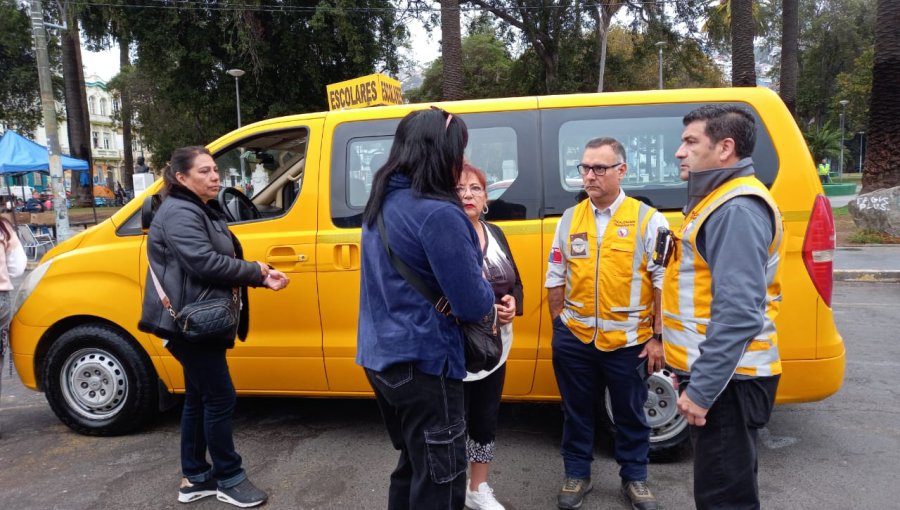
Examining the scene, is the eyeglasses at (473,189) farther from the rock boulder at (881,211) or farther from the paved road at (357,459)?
the rock boulder at (881,211)

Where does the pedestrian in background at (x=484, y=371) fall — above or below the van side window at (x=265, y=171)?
below

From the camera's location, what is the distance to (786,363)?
3.22 metres

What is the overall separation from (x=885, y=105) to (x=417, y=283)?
14.9 metres

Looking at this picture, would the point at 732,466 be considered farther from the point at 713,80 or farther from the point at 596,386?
the point at 713,80

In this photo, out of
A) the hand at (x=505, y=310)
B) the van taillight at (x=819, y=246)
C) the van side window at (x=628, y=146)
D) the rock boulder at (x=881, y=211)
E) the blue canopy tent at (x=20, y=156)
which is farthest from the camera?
the blue canopy tent at (x=20, y=156)

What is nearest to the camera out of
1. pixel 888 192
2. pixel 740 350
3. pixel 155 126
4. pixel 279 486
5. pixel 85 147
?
pixel 740 350

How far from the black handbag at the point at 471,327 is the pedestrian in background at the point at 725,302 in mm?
652

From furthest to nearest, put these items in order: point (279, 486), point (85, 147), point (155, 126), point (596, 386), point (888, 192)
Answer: point (155, 126), point (85, 147), point (888, 192), point (279, 486), point (596, 386)

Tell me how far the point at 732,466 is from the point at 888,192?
1290 centimetres

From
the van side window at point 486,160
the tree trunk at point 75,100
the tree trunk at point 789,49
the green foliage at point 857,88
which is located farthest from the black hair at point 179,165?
the green foliage at point 857,88

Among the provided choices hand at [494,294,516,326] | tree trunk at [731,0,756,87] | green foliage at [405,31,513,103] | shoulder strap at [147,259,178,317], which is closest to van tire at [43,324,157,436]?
shoulder strap at [147,259,178,317]

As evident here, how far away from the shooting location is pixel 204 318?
2.92m

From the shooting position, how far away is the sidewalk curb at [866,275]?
356 inches

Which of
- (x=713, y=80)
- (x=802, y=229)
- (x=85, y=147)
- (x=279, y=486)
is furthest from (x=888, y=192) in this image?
(x=85, y=147)
